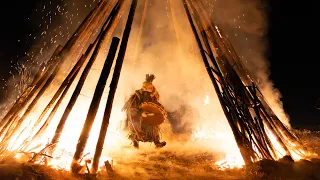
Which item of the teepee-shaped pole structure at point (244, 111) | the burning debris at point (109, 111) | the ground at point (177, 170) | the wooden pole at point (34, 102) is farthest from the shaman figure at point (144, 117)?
the wooden pole at point (34, 102)

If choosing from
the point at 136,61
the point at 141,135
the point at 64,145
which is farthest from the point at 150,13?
the point at 64,145

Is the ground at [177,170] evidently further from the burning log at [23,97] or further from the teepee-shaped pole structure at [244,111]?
the burning log at [23,97]

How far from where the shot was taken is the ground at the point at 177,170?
12.7 ft

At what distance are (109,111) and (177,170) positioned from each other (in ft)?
6.23

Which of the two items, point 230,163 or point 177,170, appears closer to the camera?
point 177,170

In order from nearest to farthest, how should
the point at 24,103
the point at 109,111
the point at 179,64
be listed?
the point at 109,111, the point at 24,103, the point at 179,64

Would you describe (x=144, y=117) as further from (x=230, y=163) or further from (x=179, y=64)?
(x=179, y=64)

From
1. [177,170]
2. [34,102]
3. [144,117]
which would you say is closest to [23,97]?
[34,102]

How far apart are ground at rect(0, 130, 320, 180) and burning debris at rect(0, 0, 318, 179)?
0.27 meters

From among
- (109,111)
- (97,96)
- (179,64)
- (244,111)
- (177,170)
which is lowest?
(177,170)

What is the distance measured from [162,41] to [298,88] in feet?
49.0

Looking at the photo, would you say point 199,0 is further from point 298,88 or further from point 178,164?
point 298,88

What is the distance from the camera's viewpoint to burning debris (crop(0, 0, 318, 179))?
4.88m

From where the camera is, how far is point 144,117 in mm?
7172
